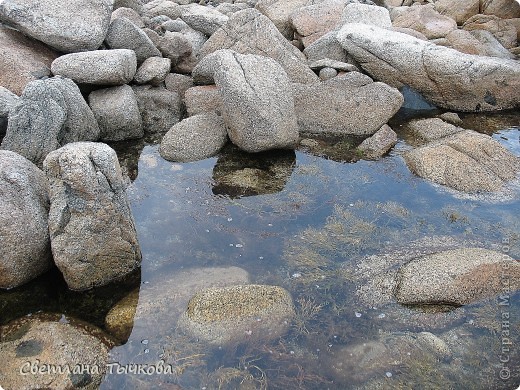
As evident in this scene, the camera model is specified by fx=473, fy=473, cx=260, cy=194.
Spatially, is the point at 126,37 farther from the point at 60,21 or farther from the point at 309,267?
the point at 309,267

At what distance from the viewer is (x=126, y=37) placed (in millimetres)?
9969

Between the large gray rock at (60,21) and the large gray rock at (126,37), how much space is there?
0.44 metres

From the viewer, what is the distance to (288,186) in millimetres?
7828

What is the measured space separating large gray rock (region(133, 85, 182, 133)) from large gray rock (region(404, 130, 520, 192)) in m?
4.73

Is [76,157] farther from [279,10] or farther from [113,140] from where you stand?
[279,10]

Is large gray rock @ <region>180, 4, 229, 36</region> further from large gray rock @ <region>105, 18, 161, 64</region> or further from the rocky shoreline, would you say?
large gray rock @ <region>105, 18, 161, 64</region>

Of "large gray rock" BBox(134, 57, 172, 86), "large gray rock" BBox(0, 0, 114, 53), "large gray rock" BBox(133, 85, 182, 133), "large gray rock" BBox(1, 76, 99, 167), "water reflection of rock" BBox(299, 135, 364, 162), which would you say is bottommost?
"water reflection of rock" BBox(299, 135, 364, 162)

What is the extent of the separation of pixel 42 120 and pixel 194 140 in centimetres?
252

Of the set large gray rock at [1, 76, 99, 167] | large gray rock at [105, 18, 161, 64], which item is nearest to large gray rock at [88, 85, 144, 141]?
large gray rock at [1, 76, 99, 167]

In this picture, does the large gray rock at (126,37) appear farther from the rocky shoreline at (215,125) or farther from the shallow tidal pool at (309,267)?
the shallow tidal pool at (309,267)

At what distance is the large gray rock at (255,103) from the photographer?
800 cm

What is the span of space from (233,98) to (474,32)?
942 centimetres

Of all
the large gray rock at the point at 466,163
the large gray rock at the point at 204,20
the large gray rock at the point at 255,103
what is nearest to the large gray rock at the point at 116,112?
the large gray rock at the point at 255,103

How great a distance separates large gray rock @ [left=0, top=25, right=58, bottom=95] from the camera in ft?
28.7
